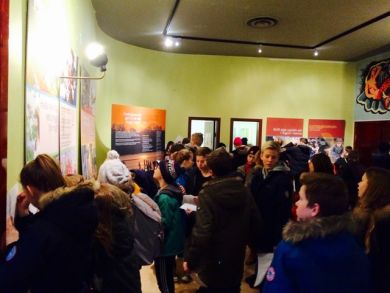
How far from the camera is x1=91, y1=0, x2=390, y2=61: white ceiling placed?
16.3 ft

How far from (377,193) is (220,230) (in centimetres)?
104

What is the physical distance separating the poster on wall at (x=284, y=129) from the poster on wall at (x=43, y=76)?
20.6ft

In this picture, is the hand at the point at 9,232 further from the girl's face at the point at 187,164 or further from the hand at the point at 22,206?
the girl's face at the point at 187,164

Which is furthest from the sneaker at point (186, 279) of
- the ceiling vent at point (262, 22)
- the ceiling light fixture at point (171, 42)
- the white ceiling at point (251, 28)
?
the ceiling light fixture at point (171, 42)

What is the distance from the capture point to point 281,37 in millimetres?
6477

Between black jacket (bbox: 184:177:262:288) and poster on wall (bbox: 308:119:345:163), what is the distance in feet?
20.8

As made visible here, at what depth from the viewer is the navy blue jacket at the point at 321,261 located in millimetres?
1312

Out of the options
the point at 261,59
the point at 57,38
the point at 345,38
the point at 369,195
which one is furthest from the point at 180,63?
the point at 369,195

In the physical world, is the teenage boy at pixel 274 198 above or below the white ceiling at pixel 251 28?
below

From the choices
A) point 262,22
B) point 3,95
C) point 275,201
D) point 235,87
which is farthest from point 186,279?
point 235,87

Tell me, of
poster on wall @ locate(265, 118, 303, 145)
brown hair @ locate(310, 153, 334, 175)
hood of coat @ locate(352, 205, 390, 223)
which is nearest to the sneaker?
brown hair @ locate(310, 153, 334, 175)

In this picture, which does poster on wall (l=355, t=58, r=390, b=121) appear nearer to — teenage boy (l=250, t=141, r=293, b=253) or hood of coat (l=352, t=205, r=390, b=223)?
teenage boy (l=250, t=141, r=293, b=253)

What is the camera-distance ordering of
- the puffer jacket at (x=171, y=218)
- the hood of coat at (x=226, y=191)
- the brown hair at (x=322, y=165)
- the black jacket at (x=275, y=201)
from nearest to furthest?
the hood of coat at (x=226, y=191), the puffer jacket at (x=171, y=218), the black jacket at (x=275, y=201), the brown hair at (x=322, y=165)

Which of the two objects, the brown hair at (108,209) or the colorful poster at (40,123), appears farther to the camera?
the colorful poster at (40,123)
